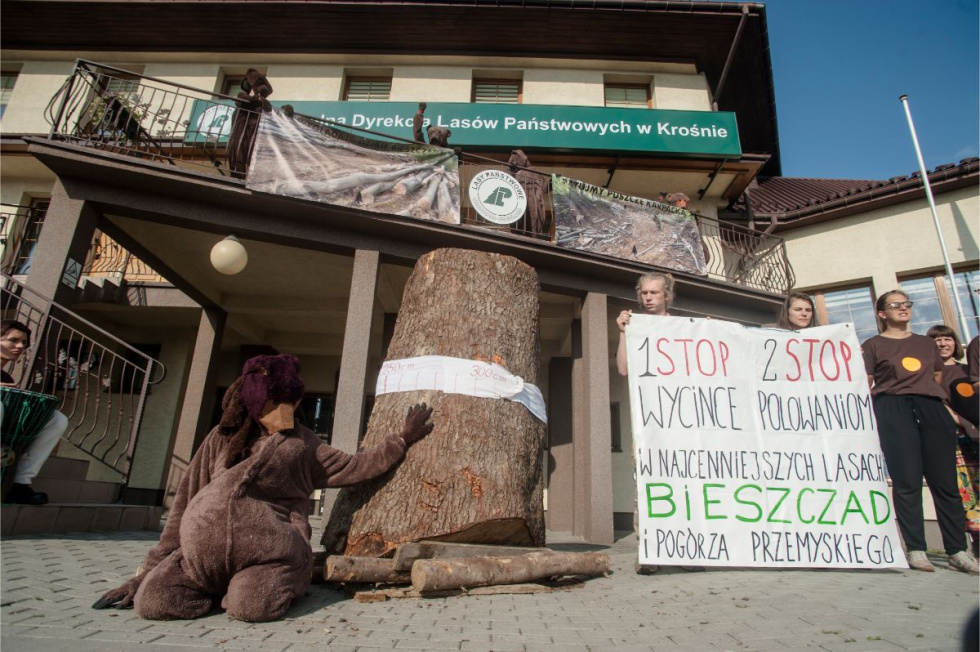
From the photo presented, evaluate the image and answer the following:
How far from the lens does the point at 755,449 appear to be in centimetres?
352

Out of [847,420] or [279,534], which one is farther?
[847,420]

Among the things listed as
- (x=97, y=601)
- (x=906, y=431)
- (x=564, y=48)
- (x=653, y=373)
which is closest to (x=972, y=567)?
(x=906, y=431)

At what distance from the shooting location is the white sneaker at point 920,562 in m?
3.42

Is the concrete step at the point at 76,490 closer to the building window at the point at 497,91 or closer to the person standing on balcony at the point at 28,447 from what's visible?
the person standing on balcony at the point at 28,447

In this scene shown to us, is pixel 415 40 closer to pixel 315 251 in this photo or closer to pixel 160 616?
pixel 315 251

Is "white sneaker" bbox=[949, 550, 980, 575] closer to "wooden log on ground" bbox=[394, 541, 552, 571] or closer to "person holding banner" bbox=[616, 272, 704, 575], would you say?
"person holding banner" bbox=[616, 272, 704, 575]

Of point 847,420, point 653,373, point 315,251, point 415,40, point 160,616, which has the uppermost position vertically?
point 415,40

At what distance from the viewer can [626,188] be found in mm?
10844

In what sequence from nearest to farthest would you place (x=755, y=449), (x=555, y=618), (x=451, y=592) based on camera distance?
(x=555, y=618), (x=451, y=592), (x=755, y=449)

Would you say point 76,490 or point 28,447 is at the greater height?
point 28,447

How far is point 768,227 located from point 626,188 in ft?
10.3

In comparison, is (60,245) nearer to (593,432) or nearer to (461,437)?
(461,437)

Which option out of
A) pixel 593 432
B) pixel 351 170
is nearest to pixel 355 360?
pixel 351 170

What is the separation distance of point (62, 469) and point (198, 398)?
2.90 meters
